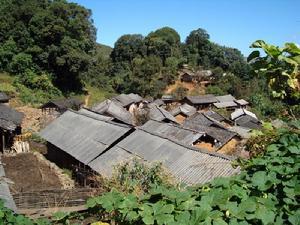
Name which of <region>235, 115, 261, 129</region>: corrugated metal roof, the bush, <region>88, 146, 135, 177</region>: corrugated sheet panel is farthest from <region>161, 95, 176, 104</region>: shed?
the bush

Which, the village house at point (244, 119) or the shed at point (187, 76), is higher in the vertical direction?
the shed at point (187, 76)

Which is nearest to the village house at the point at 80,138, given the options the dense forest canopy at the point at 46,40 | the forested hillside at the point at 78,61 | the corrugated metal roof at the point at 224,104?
the forested hillside at the point at 78,61

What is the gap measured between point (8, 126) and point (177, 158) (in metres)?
11.2

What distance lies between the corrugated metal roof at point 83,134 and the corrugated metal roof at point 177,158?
734 millimetres

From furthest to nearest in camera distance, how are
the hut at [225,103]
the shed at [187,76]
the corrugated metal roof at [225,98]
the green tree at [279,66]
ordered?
the shed at [187,76]
the corrugated metal roof at [225,98]
the hut at [225,103]
the green tree at [279,66]

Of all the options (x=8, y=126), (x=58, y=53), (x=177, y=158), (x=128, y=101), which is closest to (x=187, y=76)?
(x=128, y=101)

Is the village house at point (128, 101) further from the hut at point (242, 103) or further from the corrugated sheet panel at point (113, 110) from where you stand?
the hut at point (242, 103)

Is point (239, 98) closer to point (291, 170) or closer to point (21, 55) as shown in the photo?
point (21, 55)

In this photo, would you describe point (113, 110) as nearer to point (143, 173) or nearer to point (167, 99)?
point (167, 99)

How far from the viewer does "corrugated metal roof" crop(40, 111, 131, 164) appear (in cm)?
1995

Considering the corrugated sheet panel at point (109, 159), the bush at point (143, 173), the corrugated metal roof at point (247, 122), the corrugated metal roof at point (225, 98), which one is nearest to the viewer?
the bush at point (143, 173)

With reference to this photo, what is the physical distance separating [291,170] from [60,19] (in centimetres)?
4172

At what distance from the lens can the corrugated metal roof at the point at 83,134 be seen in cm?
1995

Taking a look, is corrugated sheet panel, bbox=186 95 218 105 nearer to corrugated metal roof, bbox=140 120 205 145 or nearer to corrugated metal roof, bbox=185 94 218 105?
corrugated metal roof, bbox=185 94 218 105
